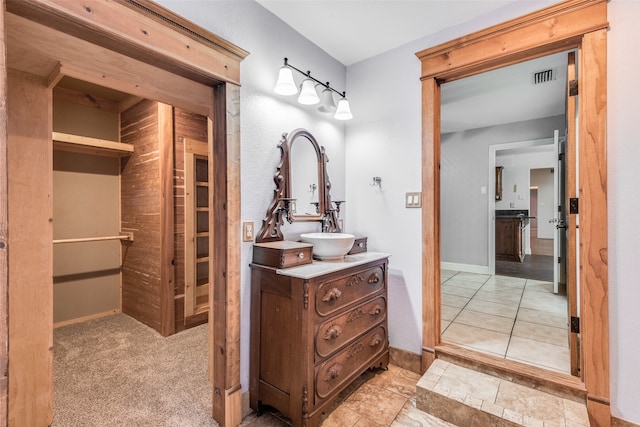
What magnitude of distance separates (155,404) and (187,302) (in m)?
1.23

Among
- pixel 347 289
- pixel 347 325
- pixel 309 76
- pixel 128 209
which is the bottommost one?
pixel 347 325

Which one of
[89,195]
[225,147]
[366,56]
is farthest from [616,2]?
[89,195]

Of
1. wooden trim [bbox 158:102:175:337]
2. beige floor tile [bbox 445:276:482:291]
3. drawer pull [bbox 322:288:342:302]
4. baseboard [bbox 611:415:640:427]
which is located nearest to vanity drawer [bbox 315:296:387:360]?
drawer pull [bbox 322:288:342:302]

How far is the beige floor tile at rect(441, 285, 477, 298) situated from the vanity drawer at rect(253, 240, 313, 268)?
277 centimetres

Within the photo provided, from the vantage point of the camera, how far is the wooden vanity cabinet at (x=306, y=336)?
1.54 metres

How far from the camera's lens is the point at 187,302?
2.96 metres

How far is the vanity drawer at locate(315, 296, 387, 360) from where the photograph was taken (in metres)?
1.63

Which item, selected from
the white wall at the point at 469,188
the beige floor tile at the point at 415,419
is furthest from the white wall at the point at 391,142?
the white wall at the point at 469,188

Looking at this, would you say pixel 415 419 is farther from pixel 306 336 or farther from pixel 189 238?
pixel 189 238

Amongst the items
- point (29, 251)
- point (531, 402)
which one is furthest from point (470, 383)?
point (29, 251)

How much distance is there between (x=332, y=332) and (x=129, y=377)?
5.34 ft

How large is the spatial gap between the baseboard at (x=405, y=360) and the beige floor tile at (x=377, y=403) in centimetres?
34

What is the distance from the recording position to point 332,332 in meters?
1.68

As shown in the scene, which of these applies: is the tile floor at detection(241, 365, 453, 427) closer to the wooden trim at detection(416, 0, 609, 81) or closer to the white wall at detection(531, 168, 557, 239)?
the wooden trim at detection(416, 0, 609, 81)
